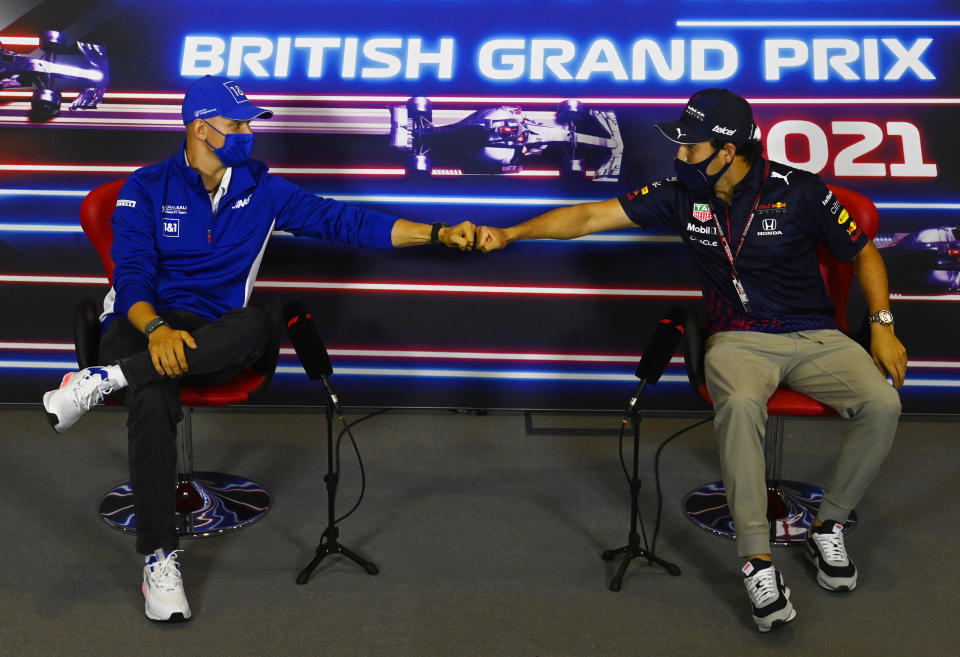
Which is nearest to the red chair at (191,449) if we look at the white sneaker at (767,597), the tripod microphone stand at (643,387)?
the tripod microphone stand at (643,387)

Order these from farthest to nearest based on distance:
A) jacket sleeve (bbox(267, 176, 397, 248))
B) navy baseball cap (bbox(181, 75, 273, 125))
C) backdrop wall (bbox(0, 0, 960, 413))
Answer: backdrop wall (bbox(0, 0, 960, 413)) < jacket sleeve (bbox(267, 176, 397, 248)) < navy baseball cap (bbox(181, 75, 273, 125))

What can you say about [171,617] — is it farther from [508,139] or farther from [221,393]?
[508,139]

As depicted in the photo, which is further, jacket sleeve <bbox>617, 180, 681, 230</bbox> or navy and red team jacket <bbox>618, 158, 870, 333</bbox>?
jacket sleeve <bbox>617, 180, 681, 230</bbox>

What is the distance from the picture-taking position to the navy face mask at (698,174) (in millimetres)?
3252

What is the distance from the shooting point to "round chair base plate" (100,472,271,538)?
3346 millimetres

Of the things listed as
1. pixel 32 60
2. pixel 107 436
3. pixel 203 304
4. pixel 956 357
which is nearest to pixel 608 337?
pixel 956 357

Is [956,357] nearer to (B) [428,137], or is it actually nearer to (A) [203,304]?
(B) [428,137]

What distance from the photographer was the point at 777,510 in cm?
346

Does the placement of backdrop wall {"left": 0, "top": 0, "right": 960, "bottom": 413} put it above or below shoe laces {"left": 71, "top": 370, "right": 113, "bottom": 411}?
above

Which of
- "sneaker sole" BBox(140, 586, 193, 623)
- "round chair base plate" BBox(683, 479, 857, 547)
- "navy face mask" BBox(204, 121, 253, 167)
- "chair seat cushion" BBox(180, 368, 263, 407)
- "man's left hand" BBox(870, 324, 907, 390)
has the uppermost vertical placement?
"navy face mask" BBox(204, 121, 253, 167)

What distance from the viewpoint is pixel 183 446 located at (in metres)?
3.50

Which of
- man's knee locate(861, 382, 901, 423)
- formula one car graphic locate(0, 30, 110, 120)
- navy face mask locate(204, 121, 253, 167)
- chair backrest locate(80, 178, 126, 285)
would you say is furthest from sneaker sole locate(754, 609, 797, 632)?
formula one car graphic locate(0, 30, 110, 120)

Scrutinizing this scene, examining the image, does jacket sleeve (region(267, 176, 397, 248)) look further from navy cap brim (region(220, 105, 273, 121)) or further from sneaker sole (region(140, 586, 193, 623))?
sneaker sole (region(140, 586, 193, 623))

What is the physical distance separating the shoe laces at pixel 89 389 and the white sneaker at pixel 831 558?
209 cm
